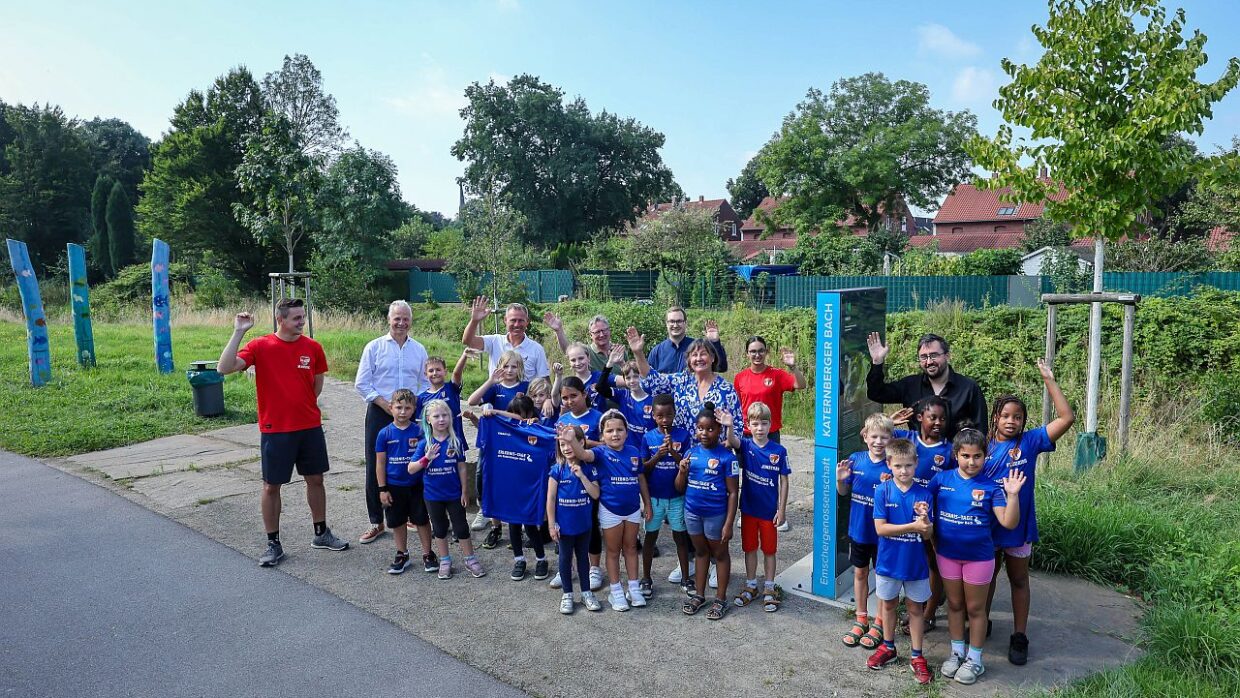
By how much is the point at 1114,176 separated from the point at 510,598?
655cm

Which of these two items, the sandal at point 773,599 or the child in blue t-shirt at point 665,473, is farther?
the child in blue t-shirt at point 665,473

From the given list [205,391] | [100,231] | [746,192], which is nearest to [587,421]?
[205,391]

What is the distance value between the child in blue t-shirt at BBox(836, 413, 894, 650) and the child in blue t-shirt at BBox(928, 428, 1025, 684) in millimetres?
374

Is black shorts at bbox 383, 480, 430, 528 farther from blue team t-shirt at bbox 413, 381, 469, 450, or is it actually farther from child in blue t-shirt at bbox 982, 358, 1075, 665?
child in blue t-shirt at bbox 982, 358, 1075, 665

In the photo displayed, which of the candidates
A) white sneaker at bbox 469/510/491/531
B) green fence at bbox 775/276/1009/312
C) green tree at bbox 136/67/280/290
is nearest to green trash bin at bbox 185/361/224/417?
white sneaker at bbox 469/510/491/531

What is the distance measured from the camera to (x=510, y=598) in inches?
211

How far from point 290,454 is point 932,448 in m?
4.56

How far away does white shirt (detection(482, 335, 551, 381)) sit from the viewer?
6.50m

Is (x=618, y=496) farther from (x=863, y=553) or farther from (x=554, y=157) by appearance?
(x=554, y=157)

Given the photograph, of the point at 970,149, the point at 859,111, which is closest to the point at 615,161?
the point at 859,111

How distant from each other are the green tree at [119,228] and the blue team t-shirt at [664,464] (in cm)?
5040

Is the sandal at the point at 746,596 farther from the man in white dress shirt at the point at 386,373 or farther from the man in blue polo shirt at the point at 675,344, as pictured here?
the man in white dress shirt at the point at 386,373

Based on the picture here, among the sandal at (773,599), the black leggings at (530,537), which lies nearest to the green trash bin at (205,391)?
the black leggings at (530,537)

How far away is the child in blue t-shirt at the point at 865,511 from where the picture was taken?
4535 mm
